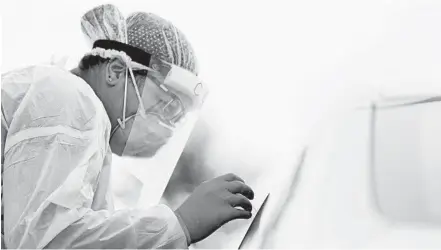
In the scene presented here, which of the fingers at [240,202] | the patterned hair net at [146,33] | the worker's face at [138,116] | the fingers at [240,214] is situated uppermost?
the patterned hair net at [146,33]

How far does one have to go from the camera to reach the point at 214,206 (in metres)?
0.92

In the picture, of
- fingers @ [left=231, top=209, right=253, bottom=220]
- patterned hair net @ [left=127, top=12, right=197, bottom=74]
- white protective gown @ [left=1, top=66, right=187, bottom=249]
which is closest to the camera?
white protective gown @ [left=1, top=66, right=187, bottom=249]

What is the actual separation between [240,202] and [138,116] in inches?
9.7

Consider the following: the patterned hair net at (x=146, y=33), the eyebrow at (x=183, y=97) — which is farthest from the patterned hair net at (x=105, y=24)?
the eyebrow at (x=183, y=97)

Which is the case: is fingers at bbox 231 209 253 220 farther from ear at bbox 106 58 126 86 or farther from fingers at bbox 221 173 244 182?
ear at bbox 106 58 126 86

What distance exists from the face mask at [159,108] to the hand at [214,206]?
5.9 inches

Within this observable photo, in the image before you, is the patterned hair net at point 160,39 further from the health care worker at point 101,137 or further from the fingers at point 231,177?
the fingers at point 231,177

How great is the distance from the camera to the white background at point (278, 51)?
959 millimetres

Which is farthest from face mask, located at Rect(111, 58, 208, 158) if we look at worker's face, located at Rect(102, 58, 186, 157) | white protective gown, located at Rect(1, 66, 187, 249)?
white protective gown, located at Rect(1, 66, 187, 249)

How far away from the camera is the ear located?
3.34 feet

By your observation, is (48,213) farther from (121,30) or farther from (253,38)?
(253,38)

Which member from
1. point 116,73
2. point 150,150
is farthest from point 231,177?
point 116,73

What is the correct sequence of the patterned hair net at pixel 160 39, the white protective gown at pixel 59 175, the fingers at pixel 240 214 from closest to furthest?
the white protective gown at pixel 59 175, the fingers at pixel 240 214, the patterned hair net at pixel 160 39

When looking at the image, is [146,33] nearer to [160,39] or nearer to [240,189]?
[160,39]
